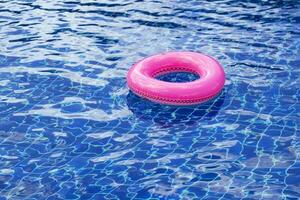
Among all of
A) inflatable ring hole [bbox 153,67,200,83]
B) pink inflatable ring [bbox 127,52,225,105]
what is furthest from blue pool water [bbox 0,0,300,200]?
inflatable ring hole [bbox 153,67,200,83]

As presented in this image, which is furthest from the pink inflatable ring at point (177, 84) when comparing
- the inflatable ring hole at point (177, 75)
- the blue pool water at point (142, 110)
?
the blue pool water at point (142, 110)

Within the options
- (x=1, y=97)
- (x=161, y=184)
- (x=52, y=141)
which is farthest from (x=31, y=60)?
(x=161, y=184)

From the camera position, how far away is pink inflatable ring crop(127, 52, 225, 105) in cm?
655

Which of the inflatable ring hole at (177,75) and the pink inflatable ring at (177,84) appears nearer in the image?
the pink inflatable ring at (177,84)

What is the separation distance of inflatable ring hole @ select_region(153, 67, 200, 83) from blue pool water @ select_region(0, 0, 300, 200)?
49cm

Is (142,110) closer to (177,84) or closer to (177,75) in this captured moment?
(177,84)

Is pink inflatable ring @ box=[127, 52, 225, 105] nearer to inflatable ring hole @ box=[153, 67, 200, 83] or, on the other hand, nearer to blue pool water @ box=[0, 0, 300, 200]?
inflatable ring hole @ box=[153, 67, 200, 83]

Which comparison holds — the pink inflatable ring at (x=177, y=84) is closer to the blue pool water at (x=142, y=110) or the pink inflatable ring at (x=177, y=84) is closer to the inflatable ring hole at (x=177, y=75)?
the inflatable ring hole at (x=177, y=75)

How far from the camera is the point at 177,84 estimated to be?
6.60 meters

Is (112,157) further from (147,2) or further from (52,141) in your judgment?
(147,2)

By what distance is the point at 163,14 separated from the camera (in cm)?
954

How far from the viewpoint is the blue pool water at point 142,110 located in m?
5.39

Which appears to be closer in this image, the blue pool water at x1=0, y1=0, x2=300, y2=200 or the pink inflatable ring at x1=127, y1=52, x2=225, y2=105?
the blue pool water at x1=0, y1=0, x2=300, y2=200

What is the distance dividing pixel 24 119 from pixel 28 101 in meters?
0.44
